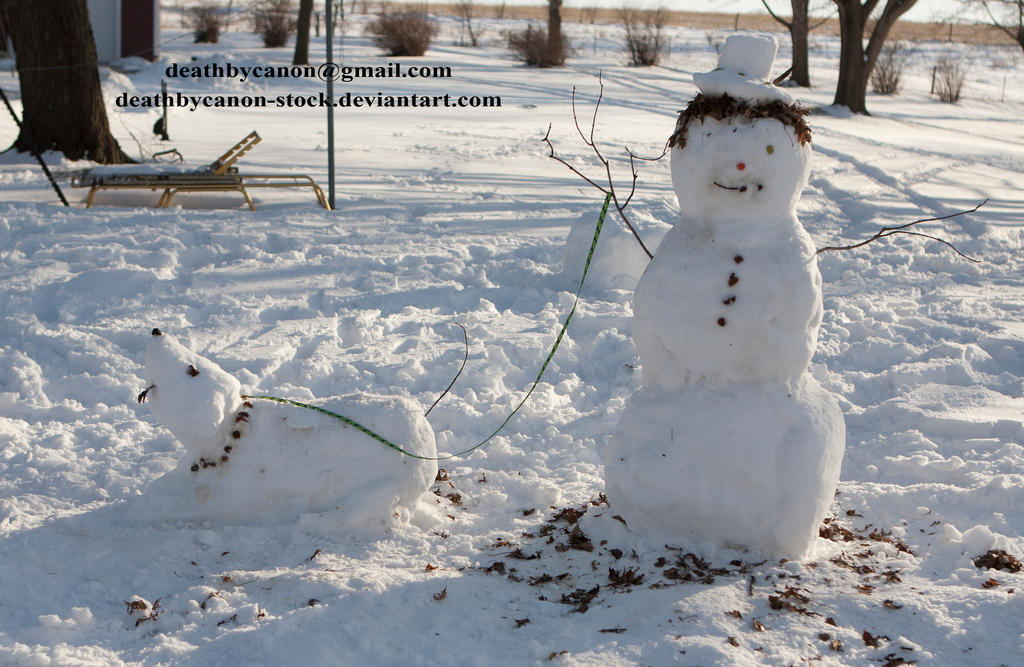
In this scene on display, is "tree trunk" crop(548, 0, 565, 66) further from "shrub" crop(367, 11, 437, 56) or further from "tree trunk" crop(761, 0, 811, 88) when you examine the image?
"tree trunk" crop(761, 0, 811, 88)

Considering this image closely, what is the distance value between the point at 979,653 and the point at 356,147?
398 inches

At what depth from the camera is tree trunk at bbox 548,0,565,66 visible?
86.0ft

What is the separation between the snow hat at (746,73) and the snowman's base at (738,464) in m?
1.02

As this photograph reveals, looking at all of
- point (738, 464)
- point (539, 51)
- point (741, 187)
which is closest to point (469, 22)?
point (539, 51)

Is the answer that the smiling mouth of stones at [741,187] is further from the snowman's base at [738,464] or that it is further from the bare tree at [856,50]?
the bare tree at [856,50]

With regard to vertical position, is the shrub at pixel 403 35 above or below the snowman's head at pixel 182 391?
above

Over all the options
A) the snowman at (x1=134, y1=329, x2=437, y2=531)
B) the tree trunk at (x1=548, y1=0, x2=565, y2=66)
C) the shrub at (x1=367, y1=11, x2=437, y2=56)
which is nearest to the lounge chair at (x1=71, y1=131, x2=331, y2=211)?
the snowman at (x1=134, y1=329, x2=437, y2=531)

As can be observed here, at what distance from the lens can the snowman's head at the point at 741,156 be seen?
11.1 ft

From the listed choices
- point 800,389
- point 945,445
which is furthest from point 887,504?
point 800,389

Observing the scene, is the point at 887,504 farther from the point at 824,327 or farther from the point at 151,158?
the point at 151,158

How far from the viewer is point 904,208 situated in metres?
10.3

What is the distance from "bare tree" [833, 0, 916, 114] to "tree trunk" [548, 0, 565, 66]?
809 cm

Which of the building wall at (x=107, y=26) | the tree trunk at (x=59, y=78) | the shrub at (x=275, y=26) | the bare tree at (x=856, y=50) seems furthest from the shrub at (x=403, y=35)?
the tree trunk at (x=59, y=78)

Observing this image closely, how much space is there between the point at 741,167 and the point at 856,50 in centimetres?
1907
